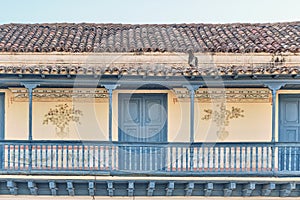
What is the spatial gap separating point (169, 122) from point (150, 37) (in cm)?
307

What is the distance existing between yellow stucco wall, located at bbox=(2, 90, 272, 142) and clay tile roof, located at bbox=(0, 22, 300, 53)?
1474mm

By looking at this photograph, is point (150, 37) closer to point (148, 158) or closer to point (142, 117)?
point (142, 117)

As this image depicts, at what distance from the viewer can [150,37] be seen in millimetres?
14648

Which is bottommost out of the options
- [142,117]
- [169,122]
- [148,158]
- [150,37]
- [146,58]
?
[148,158]

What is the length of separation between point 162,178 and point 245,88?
3.36m

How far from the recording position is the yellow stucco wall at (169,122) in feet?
41.7

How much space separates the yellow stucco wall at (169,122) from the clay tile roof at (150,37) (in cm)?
147

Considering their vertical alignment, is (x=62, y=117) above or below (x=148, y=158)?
above

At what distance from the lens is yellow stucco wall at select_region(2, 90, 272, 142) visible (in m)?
12.7

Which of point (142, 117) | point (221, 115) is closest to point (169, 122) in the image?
point (142, 117)

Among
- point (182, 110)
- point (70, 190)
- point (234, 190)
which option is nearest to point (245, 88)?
point (182, 110)

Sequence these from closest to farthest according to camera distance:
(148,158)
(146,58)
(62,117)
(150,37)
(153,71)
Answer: (153,71) < (148,158) < (62,117) < (146,58) < (150,37)

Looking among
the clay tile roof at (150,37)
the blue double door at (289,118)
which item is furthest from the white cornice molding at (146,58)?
the blue double door at (289,118)

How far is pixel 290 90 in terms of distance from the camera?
12656 millimetres
